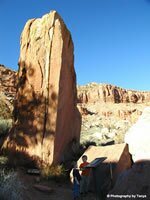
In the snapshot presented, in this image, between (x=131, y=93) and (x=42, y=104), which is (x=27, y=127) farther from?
(x=131, y=93)

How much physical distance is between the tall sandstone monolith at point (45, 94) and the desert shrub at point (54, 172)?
0.26 metres

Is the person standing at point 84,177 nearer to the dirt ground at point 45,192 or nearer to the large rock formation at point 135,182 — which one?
the dirt ground at point 45,192

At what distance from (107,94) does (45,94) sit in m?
127

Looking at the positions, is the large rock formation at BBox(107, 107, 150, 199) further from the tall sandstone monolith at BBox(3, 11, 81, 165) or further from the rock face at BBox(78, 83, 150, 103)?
the rock face at BBox(78, 83, 150, 103)

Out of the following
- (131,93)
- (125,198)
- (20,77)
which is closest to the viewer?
(125,198)

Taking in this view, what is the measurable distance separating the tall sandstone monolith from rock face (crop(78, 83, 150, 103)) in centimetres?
11042

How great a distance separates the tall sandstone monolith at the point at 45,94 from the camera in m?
12.4

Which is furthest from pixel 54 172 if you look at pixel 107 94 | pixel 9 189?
pixel 107 94

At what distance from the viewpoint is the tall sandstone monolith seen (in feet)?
40.8

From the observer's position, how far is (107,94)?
138750 millimetres

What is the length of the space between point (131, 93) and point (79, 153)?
14390 cm

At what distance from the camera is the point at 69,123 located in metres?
13.9

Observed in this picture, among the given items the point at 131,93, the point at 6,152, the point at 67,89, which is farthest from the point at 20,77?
the point at 131,93

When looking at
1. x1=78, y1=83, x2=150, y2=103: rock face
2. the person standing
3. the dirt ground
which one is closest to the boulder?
the person standing
